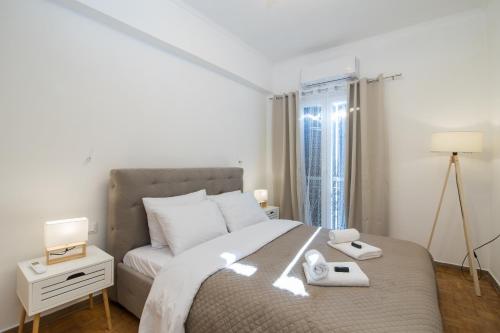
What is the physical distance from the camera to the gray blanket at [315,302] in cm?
110

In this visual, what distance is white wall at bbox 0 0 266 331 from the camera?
5.56 feet

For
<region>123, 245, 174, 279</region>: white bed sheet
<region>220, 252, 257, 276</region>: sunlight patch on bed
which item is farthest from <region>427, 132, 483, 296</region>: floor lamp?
<region>123, 245, 174, 279</region>: white bed sheet

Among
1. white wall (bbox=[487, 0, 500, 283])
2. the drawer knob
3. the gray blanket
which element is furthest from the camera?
white wall (bbox=[487, 0, 500, 283])

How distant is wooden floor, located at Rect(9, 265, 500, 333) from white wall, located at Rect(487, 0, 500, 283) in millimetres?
408

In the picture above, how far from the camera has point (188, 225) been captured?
6.67ft

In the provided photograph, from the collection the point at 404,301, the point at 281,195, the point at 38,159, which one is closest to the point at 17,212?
the point at 38,159

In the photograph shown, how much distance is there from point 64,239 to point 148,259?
59 centimetres

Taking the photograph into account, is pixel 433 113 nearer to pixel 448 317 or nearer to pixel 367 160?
pixel 367 160

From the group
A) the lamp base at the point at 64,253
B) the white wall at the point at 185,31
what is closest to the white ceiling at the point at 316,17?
the white wall at the point at 185,31

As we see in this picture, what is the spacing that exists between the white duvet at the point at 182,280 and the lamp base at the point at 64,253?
0.67m

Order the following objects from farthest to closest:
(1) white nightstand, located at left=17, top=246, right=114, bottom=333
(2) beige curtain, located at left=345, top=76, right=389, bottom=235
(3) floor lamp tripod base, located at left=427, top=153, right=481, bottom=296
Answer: (2) beige curtain, located at left=345, top=76, right=389, bottom=235 < (3) floor lamp tripod base, located at left=427, top=153, right=481, bottom=296 < (1) white nightstand, located at left=17, top=246, right=114, bottom=333

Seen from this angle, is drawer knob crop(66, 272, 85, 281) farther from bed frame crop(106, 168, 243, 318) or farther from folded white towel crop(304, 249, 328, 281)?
folded white towel crop(304, 249, 328, 281)

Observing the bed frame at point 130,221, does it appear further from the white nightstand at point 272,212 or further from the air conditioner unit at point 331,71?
the air conditioner unit at point 331,71

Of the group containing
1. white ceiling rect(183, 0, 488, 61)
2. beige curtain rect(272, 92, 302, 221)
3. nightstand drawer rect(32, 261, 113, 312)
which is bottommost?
nightstand drawer rect(32, 261, 113, 312)
